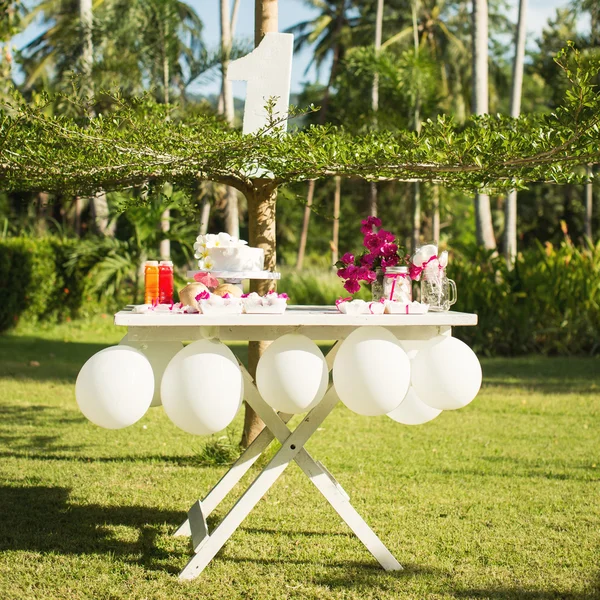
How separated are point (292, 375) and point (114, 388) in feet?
2.29

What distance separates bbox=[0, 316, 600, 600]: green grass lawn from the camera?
10.7ft

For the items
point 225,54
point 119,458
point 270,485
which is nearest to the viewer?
point 270,485

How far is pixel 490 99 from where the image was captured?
31.8m

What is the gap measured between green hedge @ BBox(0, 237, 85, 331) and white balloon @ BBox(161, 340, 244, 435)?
958 cm

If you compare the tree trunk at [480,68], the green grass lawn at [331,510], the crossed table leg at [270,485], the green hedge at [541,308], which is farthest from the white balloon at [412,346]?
the tree trunk at [480,68]

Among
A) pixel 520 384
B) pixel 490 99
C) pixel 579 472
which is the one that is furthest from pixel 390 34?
pixel 579 472

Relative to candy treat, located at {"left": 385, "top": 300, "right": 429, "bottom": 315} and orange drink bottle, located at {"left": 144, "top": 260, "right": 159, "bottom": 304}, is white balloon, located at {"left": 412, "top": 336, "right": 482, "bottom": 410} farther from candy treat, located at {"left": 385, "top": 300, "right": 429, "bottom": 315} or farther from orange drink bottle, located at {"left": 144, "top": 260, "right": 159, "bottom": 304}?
orange drink bottle, located at {"left": 144, "top": 260, "right": 159, "bottom": 304}

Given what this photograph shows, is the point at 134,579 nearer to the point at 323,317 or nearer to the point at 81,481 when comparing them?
the point at 323,317

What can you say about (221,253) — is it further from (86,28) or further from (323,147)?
(86,28)

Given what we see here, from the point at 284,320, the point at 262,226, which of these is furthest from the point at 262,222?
the point at 284,320

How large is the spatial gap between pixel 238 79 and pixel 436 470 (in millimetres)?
2732

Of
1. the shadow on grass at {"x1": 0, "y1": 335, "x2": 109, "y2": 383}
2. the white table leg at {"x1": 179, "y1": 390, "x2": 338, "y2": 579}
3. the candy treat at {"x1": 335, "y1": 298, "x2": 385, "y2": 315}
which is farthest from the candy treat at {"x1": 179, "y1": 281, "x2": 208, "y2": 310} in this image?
the shadow on grass at {"x1": 0, "y1": 335, "x2": 109, "y2": 383}

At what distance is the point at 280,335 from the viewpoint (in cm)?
341

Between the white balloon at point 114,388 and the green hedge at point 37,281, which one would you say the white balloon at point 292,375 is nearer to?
the white balloon at point 114,388
